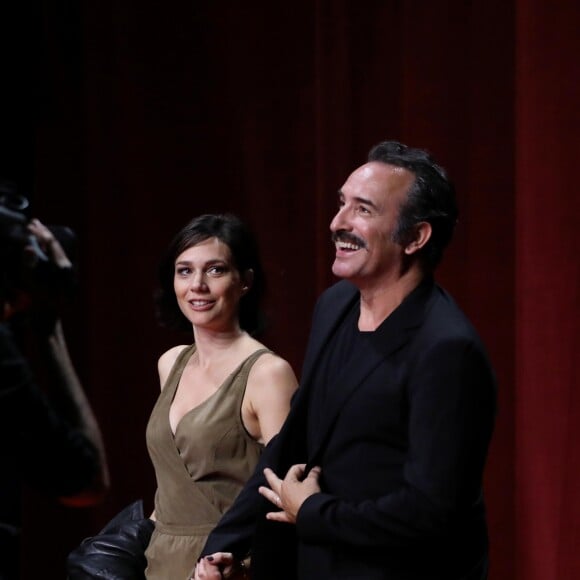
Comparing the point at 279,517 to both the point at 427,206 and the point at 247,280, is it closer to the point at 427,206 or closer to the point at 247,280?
the point at 427,206

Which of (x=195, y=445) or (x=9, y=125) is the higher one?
(x=9, y=125)

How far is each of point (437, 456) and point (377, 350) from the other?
251 mm

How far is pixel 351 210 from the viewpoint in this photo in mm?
2279

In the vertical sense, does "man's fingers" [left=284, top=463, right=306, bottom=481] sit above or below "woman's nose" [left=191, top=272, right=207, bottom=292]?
below

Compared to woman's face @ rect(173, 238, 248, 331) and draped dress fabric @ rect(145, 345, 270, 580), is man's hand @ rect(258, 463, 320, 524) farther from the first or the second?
woman's face @ rect(173, 238, 248, 331)

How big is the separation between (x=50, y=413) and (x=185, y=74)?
260 centimetres

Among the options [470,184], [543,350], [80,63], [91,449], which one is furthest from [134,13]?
[91,449]

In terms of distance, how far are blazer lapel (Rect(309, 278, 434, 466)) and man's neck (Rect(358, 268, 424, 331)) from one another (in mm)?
34

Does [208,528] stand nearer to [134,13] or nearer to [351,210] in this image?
[351,210]

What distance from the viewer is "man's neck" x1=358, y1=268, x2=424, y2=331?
7.32 feet

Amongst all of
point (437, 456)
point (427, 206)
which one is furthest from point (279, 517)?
point (427, 206)

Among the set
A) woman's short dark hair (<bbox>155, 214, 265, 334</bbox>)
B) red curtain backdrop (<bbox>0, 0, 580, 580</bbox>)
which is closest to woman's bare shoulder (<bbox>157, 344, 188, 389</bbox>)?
woman's short dark hair (<bbox>155, 214, 265, 334</bbox>)

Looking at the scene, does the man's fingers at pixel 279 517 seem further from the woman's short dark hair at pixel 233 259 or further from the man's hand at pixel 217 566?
the woman's short dark hair at pixel 233 259

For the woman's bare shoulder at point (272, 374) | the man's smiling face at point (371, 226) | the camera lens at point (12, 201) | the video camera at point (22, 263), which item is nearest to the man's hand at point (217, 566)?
the woman's bare shoulder at point (272, 374)
